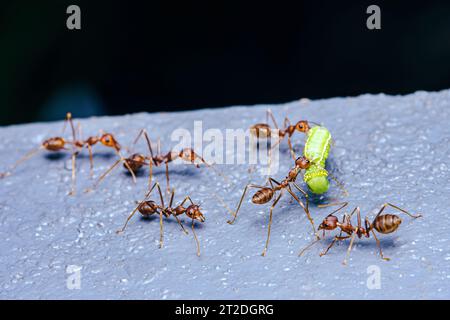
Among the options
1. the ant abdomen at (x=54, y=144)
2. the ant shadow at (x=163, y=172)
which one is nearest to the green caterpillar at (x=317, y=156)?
the ant shadow at (x=163, y=172)

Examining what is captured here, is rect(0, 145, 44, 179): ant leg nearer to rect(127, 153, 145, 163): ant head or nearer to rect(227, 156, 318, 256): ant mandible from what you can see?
rect(127, 153, 145, 163): ant head

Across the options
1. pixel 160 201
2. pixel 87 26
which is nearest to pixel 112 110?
pixel 87 26

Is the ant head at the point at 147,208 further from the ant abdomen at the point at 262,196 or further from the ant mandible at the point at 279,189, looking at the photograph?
the ant abdomen at the point at 262,196

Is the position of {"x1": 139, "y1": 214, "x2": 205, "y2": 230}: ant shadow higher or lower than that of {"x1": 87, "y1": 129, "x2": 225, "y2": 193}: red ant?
lower

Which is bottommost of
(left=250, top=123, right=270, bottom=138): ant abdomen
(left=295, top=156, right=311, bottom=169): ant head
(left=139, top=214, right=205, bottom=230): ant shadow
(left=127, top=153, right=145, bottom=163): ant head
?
(left=139, top=214, right=205, bottom=230): ant shadow

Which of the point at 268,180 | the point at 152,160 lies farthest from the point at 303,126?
the point at 152,160

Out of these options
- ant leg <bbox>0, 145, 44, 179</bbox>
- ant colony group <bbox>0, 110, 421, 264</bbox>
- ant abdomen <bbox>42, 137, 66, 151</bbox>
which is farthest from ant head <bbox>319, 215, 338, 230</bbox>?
ant leg <bbox>0, 145, 44, 179</bbox>

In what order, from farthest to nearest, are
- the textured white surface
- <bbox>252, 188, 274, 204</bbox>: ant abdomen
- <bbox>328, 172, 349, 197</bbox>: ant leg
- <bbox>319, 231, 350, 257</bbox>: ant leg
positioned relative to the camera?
1. <bbox>328, 172, 349, 197</bbox>: ant leg
2. <bbox>252, 188, 274, 204</bbox>: ant abdomen
3. <bbox>319, 231, 350, 257</bbox>: ant leg
4. the textured white surface
